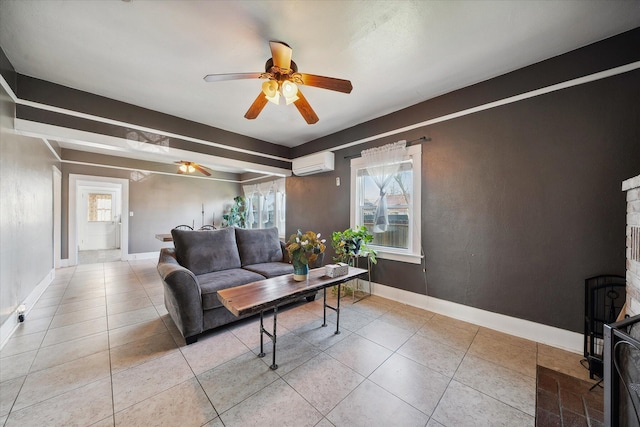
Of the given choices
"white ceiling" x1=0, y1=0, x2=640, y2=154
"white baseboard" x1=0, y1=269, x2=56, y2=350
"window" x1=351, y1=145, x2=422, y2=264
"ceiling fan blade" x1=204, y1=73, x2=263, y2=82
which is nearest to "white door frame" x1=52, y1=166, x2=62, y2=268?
"white baseboard" x1=0, y1=269, x2=56, y2=350

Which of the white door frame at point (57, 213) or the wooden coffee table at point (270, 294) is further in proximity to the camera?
the white door frame at point (57, 213)

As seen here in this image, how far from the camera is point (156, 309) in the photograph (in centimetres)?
287

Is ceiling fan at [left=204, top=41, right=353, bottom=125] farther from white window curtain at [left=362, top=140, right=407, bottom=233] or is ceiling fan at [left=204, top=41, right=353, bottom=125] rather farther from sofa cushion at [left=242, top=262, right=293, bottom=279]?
sofa cushion at [left=242, top=262, right=293, bottom=279]

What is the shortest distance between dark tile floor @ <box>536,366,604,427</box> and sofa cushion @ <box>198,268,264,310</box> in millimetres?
2595

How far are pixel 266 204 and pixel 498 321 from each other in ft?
17.9

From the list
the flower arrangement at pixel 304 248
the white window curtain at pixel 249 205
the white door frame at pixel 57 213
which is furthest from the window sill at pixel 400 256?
the white door frame at pixel 57 213

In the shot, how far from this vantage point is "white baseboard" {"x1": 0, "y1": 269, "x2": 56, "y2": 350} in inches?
81.2

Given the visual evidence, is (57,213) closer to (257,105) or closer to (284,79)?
(257,105)

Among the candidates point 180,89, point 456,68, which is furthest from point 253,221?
point 456,68

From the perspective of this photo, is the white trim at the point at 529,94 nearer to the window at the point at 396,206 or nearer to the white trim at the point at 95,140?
the window at the point at 396,206

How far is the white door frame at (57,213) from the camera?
4406mm

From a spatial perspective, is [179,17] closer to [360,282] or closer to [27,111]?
[27,111]

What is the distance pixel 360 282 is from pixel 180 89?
11.9 feet

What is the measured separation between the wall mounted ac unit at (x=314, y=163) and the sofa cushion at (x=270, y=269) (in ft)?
6.09
